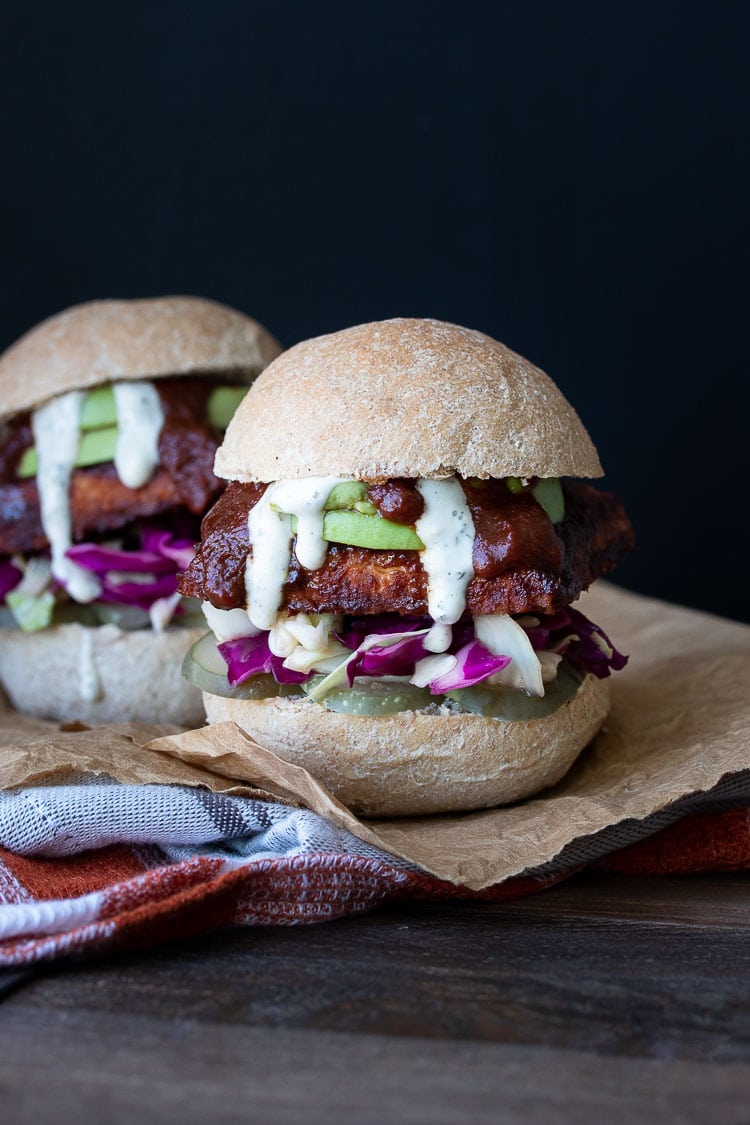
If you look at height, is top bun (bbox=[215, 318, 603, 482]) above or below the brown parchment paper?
above

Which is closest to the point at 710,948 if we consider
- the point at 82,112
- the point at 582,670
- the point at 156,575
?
the point at 582,670

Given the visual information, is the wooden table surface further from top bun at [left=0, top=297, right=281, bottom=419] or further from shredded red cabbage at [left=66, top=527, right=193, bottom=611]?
top bun at [left=0, top=297, right=281, bottom=419]

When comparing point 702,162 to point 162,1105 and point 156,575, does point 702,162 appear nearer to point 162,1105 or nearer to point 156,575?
point 156,575

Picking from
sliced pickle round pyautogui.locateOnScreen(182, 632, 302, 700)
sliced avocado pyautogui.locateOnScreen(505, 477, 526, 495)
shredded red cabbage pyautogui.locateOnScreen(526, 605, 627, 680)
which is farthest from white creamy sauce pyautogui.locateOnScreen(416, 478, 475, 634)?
sliced pickle round pyautogui.locateOnScreen(182, 632, 302, 700)

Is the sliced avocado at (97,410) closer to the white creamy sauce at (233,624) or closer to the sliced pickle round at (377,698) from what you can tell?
the white creamy sauce at (233,624)

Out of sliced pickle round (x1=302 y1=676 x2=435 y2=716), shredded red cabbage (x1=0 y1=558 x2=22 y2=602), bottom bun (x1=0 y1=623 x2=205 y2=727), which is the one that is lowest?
bottom bun (x1=0 y1=623 x2=205 y2=727)

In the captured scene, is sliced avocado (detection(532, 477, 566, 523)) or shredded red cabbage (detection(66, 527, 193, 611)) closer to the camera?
sliced avocado (detection(532, 477, 566, 523))

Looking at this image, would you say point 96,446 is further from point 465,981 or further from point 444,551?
point 465,981
